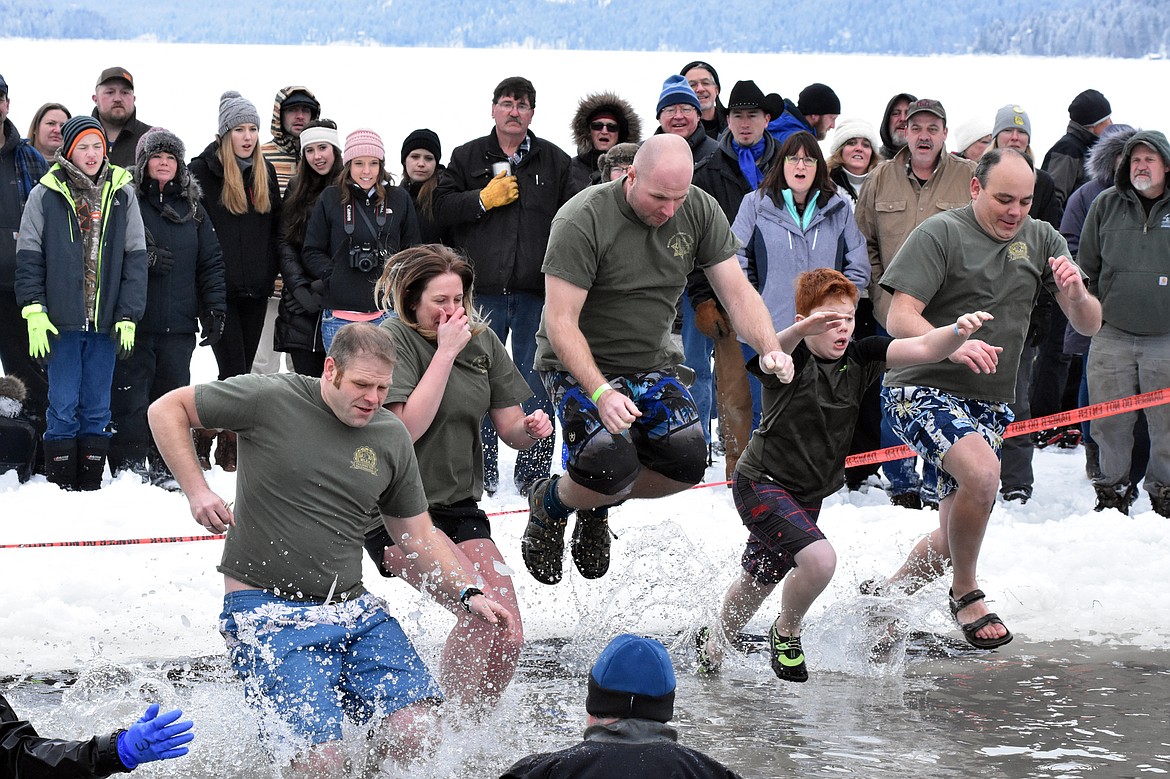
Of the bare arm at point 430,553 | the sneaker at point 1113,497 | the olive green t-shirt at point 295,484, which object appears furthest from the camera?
the sneaker at point 1113,497

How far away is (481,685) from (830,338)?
79.0 inches

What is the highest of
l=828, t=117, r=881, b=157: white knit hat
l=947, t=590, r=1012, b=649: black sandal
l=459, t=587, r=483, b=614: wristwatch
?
l=828, t=117, r=881, b=157: white knit hat

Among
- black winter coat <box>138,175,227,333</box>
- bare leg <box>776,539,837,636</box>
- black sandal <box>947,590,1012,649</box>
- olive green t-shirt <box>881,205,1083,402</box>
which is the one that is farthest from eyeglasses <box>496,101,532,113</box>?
black sandal <box>947,590,1012,649</box>

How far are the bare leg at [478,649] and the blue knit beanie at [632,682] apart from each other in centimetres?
214

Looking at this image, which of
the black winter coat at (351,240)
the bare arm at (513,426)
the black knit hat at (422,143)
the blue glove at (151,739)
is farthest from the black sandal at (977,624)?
the black knit hat at (422,143)

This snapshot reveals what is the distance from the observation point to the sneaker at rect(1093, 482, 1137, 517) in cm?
856

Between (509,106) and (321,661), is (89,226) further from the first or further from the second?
(321,661)

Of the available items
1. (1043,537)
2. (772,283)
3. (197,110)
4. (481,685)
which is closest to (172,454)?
(481,685)

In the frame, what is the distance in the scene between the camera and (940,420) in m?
5.96

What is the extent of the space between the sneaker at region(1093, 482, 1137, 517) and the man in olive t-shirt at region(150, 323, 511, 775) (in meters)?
5.35

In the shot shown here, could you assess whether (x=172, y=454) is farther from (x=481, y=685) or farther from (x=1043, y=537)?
(x=1043, y=537)

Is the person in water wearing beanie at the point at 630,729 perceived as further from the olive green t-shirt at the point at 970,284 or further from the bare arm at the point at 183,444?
the olive green t-shirt at the point at 970,284

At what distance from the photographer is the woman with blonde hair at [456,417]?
16.9 feet

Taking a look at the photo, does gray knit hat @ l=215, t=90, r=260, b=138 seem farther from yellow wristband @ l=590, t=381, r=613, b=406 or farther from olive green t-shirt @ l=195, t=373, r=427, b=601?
olive green t-shirt @ l=195, t=373, r=427, b=601
